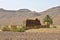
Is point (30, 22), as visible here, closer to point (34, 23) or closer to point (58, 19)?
point (34, 23)

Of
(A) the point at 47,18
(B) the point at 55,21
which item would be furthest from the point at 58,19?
(A) the point at 47,18

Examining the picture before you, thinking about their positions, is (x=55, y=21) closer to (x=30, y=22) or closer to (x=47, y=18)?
(x=47, y=18)

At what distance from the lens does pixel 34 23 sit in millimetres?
77875

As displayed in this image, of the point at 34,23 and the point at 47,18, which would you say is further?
the point at 47,18

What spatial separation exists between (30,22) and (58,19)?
11425 cm

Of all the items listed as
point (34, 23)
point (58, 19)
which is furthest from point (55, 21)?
point (34, 23)

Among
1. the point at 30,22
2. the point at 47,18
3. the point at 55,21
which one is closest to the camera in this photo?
the point at 30,22

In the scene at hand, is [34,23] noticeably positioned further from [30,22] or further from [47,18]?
[47,18]

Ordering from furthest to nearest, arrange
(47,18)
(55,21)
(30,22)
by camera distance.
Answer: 1. (55,21)
2. (47,18)
3. (30,22)

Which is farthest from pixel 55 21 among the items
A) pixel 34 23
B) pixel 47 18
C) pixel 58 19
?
pixel 34 23

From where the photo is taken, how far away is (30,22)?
77812 millimetres

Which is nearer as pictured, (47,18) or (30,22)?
(30,22)

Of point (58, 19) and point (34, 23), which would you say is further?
point (58, 19)

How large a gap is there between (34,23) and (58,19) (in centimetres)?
11384
